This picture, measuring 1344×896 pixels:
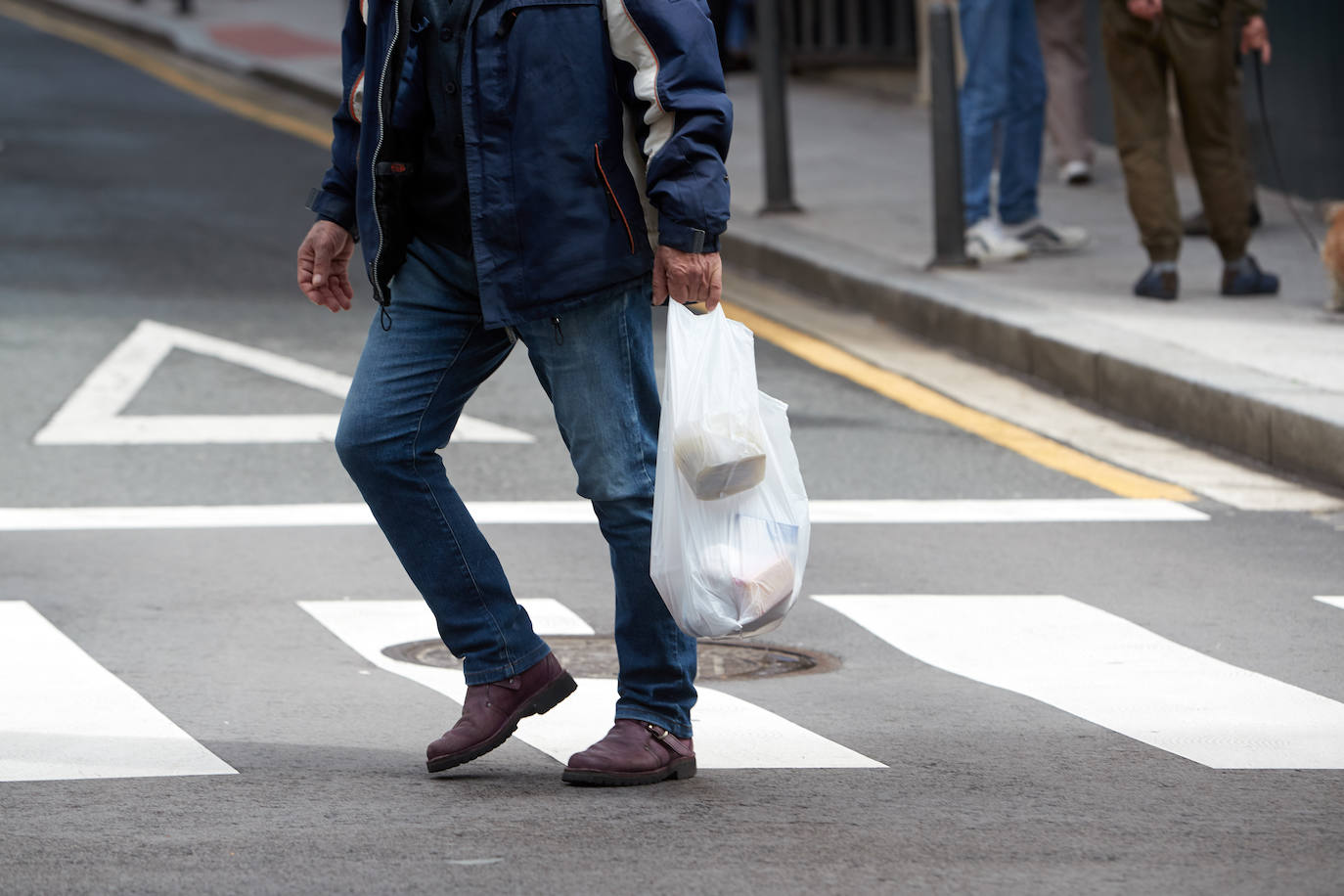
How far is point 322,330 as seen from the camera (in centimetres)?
998

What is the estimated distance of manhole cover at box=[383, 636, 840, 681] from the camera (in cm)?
537

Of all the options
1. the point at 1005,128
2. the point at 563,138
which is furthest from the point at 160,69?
the point at 563,138

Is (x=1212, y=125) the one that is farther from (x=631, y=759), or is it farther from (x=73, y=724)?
(x=73, y=724)

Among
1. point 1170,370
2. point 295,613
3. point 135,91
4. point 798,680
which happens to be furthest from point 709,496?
point 135,91

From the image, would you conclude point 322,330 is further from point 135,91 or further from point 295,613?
point 135,91

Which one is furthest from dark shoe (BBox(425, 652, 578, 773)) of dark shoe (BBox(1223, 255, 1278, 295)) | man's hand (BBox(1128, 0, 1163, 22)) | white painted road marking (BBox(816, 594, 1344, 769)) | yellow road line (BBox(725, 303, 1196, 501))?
dark shoe (BBox(1223, 255, 1278, 295))

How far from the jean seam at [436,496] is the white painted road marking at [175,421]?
346 centimetres

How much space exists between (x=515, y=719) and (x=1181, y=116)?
19.0 ft

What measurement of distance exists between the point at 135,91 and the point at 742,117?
538 cm

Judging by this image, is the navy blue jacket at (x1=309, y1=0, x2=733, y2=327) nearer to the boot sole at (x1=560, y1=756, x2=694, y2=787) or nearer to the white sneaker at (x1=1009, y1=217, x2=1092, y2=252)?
the boot sole at (x1=560, y1=756, x2=694, y2=787)

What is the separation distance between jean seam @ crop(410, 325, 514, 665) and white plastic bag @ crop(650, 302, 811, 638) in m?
0.37

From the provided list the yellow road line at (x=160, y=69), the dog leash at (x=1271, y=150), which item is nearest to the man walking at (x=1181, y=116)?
the dog leash at (x=1271, y=150)

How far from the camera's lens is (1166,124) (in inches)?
375

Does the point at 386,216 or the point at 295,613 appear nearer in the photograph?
the point at 386,216
